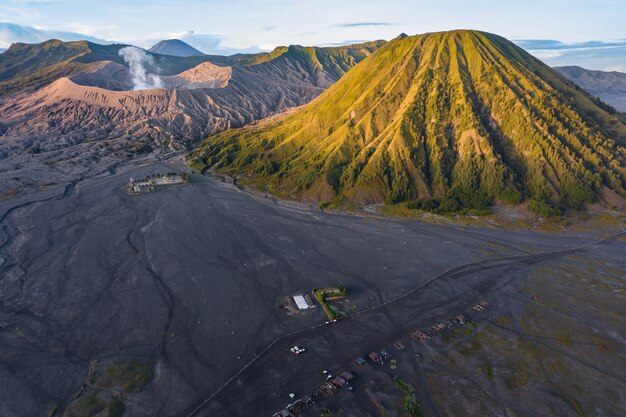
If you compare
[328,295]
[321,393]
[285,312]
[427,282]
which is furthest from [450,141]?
[321,393]

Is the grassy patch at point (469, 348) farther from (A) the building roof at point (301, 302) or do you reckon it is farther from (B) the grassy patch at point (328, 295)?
(A) the building roof at point (301, 302)

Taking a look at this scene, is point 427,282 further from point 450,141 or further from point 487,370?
point 450,141

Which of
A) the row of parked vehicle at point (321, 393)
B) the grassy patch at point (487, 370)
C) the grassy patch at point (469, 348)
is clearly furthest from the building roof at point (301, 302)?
the grassy patch at point (487, 370)

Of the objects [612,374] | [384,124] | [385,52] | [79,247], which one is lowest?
[612,374]

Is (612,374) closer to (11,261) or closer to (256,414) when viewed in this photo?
(256,414)

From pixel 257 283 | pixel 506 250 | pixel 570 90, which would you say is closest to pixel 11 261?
pixel 257 283

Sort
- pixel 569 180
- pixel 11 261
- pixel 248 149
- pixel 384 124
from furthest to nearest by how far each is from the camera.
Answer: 1. pixel 248 149
2. pixel 384 124
3. pixel 569 180
4. pixel 11 261
